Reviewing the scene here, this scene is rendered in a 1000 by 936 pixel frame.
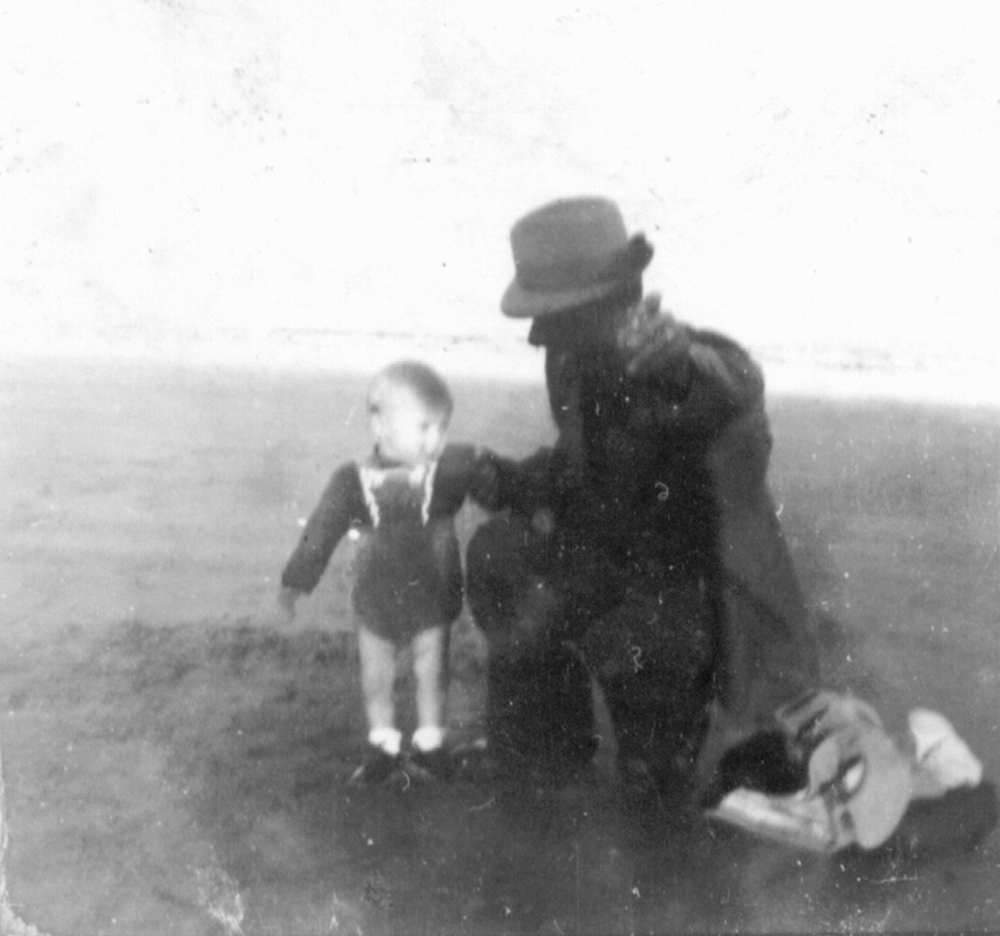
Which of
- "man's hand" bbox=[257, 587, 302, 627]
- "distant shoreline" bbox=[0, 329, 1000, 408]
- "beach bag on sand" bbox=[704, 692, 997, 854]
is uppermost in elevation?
"distant shoreline" bbox=[0, 329, 1000, 408]

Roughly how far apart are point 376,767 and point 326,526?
0.47m

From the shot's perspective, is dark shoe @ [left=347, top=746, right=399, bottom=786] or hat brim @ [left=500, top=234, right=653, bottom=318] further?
dark shoe @ [left=347, top=746, right=399, bottom=786]

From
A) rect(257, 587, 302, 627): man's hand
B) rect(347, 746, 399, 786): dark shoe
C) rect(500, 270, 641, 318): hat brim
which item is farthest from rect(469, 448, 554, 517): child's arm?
rect(347, 746, 399, 786): dark shoe

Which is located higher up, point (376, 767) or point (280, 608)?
point (280, 608)

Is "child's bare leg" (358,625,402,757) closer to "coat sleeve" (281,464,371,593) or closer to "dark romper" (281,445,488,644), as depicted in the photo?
"dark romper" (281,445,488,644)

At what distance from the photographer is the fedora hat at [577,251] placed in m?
1.83

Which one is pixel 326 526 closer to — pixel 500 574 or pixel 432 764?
pixel 500 574

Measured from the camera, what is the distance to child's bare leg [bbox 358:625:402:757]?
196cm

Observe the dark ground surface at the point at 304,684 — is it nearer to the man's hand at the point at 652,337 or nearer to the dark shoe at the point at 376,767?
the dark shoe at the point at 376,767

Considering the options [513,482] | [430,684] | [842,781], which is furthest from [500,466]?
[842,781]

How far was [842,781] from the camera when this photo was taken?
6.36 feet

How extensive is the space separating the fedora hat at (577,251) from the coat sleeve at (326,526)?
492 millimetres

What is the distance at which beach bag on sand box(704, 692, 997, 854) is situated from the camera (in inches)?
76.5

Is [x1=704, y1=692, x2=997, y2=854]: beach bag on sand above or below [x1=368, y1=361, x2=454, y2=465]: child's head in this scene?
below
